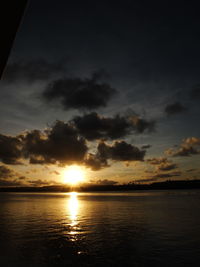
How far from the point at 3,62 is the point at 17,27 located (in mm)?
544

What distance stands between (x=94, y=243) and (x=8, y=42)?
2195 centimetres

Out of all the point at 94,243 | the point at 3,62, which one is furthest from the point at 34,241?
the point at 3,62

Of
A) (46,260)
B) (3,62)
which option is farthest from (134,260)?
(3,62)

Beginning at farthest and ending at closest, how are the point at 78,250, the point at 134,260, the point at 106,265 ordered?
the point at 78,250 → the point at 134,260 → the point at 106,265

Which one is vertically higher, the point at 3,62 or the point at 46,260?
the point at 3,62

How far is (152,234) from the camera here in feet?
83.3

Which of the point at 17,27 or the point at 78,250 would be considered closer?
the point at 17,27

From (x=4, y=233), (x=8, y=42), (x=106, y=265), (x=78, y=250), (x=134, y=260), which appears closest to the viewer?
(x=8, y=42)

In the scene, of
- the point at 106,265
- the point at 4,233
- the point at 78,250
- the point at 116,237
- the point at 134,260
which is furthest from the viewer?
the point at 4,233

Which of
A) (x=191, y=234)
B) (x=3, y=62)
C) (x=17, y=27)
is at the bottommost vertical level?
(x=191, y=234)

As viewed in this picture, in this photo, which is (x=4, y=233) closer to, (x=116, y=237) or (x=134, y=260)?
(x=116, y=237)

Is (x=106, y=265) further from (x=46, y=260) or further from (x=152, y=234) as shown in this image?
(x=152, y=234)

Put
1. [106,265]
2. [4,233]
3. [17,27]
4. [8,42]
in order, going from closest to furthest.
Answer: [17,27]
[8,42]
[106,265]
[4,233]

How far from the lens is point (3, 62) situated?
117 inches
